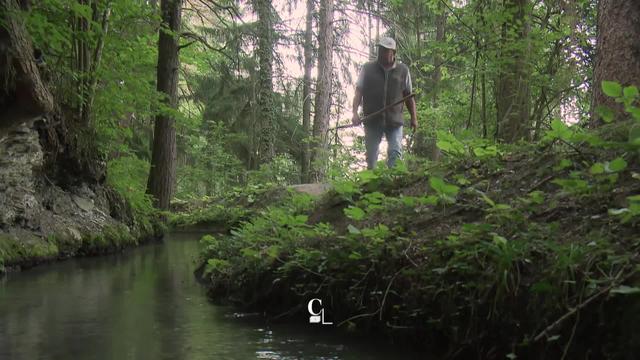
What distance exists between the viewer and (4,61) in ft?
18.1

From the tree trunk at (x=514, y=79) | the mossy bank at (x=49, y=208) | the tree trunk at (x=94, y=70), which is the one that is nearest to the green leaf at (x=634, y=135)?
the tree trunk at (x=514, y=79)

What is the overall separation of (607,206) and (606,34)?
2537 mm

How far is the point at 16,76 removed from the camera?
18.9 feet

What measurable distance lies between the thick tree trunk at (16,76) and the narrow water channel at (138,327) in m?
1.80

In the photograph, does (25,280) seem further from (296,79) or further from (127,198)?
(296,79)

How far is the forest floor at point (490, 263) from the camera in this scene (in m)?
2.46

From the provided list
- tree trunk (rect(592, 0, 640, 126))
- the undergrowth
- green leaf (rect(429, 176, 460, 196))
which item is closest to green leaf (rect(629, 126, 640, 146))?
the undergrowth

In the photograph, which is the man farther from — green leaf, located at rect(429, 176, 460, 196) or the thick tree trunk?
green leaf, located at rect(429, 176, 460, 196)

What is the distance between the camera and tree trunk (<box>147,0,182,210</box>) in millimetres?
12633

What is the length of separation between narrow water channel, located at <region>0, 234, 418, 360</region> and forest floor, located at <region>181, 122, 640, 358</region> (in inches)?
10.7

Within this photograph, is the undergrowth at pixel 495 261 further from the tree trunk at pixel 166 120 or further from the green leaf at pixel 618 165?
the tree trunk at pixel 166 120

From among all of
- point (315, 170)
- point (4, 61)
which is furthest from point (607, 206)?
point (315, 170)

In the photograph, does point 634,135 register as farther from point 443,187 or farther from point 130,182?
point 130,182

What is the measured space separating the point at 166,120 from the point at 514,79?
8.17 m
